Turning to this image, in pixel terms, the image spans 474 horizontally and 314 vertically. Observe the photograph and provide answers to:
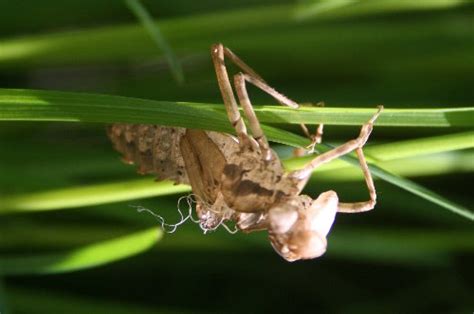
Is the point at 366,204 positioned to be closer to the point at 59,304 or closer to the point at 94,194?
the point at 94,194

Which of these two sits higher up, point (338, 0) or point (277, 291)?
point (338, 0)

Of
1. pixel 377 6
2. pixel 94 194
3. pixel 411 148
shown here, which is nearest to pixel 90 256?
pixel 94 194

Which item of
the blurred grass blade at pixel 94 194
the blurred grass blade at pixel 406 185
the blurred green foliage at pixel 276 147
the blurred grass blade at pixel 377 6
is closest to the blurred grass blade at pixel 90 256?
the blurred grass blade at pixel 94 194

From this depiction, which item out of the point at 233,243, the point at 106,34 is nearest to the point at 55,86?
the point at 106,34

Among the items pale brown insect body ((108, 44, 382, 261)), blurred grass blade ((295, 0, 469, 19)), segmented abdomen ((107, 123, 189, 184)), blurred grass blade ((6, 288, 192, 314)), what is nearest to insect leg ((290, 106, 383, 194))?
pale brown insect body ((108, 44, 382, 261))

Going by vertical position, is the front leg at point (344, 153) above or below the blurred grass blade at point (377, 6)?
below

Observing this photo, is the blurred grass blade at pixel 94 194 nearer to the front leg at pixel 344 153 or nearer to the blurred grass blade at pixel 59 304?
the front leg at pixel 344 153

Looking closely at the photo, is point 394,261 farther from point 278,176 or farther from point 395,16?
point 278,176
